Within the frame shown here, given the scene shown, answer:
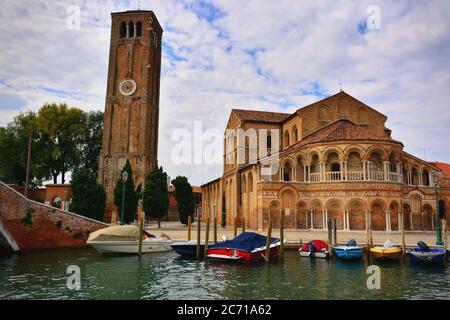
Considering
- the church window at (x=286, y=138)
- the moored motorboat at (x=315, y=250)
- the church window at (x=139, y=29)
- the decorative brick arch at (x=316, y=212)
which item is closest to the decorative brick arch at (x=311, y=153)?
the decorative brick arch at (x=316, y=212)

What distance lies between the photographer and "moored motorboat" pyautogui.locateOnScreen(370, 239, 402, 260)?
16172 millimetres

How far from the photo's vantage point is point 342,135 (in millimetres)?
27391

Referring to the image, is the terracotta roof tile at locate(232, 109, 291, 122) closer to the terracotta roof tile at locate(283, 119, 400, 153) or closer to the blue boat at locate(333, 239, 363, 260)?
the terracotta roof tile at locate(283, 119, 400, 153)

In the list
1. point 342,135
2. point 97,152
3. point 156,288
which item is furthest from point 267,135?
point 156,288

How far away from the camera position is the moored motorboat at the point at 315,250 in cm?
1691

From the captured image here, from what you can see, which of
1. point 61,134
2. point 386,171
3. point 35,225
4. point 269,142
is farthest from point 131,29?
point 386,171

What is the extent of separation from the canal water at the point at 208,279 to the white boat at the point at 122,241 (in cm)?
81

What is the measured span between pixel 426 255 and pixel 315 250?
4711 mm

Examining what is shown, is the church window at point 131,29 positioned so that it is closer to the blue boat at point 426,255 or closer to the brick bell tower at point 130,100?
the brick bell tower at point 130,100

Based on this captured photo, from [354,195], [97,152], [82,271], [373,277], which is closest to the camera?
[373,277]

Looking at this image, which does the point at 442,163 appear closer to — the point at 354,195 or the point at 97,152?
the point at 354,195

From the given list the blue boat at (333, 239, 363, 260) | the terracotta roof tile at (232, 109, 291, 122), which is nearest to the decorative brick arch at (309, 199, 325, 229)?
the blue boat at (333, 239, 363, 260)

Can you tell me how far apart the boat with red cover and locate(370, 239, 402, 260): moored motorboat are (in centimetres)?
452

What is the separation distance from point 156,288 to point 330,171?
1952 cm
